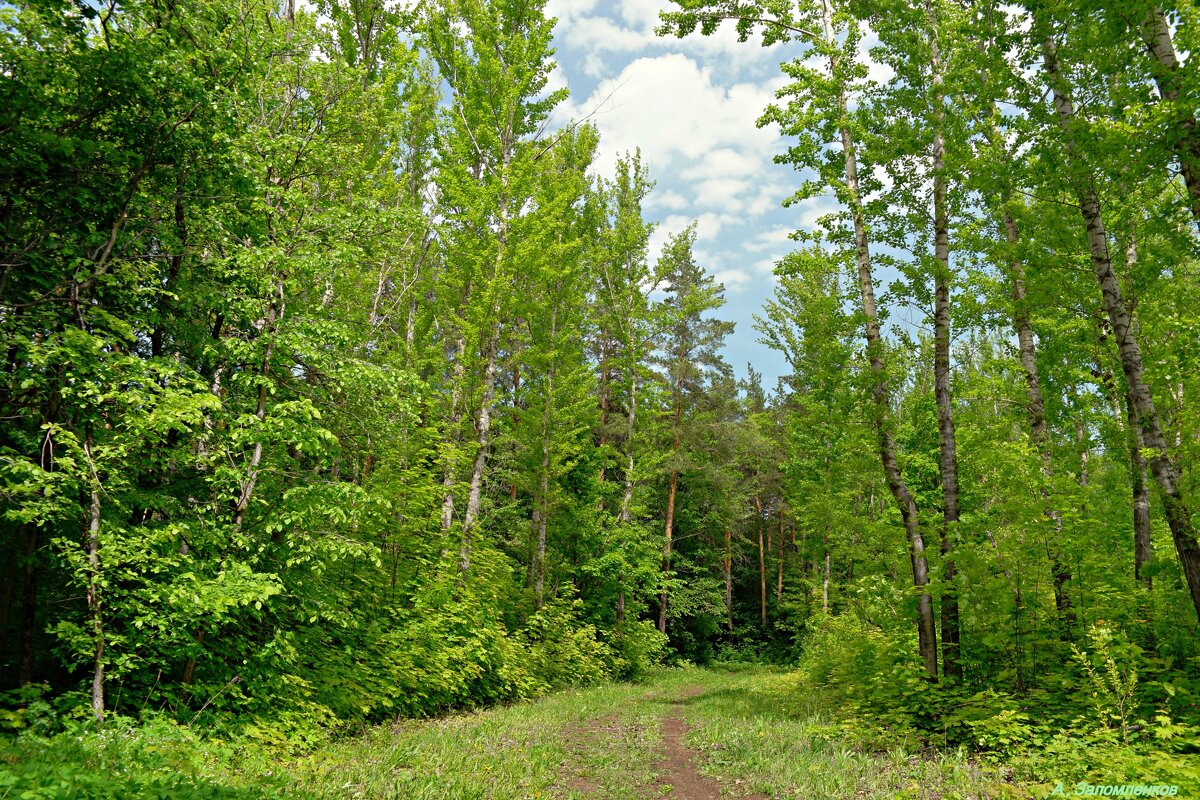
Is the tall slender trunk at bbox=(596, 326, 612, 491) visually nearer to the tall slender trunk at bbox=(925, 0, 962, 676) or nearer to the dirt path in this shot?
the dirt path

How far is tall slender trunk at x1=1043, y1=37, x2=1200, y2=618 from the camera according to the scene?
233 inches

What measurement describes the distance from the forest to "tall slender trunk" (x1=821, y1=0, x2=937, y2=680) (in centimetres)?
6

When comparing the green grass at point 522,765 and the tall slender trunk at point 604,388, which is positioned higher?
the tall slender trunk at point 604,388

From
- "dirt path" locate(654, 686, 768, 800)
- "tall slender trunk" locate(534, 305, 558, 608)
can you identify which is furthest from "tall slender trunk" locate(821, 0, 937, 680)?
"tall slender trunk" locate(534, 305, 558, 608)

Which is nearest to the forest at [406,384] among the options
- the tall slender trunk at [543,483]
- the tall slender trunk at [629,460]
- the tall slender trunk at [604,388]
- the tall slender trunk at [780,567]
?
the tall slender trunk at [543,483]

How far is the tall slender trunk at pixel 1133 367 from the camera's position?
233 inches

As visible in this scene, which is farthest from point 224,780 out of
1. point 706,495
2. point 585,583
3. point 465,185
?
point 706,495

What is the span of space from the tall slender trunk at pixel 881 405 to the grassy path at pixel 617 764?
2.56 meters

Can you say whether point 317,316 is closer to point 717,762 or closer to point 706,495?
point 717,762

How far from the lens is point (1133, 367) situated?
6516 millimetres

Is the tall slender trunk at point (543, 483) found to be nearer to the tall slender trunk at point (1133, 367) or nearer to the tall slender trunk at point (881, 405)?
the tall slender trunk at point (881, 405)

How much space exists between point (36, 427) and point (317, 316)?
3.38 meters

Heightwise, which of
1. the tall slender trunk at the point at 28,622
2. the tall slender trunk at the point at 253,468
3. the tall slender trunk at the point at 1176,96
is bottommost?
the tall slender trunk at the point at 28,622

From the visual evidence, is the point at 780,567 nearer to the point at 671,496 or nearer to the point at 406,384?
the point at 671,496
